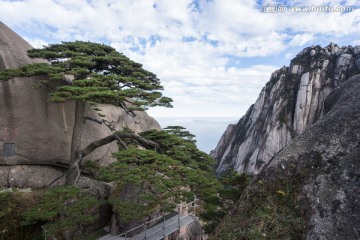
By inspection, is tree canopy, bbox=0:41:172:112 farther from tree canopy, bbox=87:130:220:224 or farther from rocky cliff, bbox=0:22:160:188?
tree canopy, bbox=87:130:220:224

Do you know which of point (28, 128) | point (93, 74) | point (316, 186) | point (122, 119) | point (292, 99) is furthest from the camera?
point (292, 99)

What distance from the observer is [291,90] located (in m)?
40.2

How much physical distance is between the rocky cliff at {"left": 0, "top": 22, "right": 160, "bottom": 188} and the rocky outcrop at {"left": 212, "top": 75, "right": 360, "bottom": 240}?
356 inches

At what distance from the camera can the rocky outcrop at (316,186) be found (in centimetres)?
432

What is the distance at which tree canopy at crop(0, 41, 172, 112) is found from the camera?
877 cm

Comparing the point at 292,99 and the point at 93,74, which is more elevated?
the point at 93,74

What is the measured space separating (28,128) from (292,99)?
38516 mm

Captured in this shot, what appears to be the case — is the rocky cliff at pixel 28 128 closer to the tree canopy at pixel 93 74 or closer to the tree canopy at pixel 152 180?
the tree canopy at pixel 93 74

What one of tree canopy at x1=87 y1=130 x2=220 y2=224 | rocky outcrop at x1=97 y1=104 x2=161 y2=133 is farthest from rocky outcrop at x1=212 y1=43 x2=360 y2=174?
tree canopy at x1=87 y1=130 x2=220 y2=224

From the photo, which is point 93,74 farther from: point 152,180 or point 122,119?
point 122,119

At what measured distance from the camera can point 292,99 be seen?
3947 cm

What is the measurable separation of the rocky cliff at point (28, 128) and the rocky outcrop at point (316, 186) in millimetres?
9052

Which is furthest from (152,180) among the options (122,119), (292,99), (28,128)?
(292,99)

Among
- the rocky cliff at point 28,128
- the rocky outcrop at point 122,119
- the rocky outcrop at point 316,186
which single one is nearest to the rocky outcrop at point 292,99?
the rocky outcrop at point 122,119
